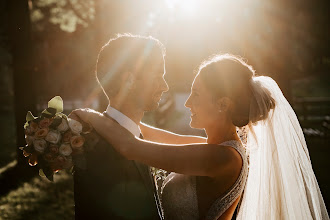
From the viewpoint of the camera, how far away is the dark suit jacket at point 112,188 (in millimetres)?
3752

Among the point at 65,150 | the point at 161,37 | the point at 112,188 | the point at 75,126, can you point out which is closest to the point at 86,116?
the point at 75,126

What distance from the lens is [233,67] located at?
4.07 meters

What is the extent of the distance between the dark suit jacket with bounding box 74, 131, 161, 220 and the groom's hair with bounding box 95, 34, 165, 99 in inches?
23.8

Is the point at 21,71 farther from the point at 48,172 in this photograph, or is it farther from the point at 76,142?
the point at 76,142

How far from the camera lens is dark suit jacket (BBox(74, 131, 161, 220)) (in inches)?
148

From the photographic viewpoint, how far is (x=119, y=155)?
12.5 feet

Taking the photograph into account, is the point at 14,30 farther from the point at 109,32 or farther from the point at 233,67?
the point at 233,67

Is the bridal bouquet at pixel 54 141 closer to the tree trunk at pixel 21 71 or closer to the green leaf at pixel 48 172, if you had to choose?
the green leaf at pixel 48 172

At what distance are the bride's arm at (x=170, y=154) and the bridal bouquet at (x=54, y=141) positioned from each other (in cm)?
23

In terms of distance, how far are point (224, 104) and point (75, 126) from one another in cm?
152

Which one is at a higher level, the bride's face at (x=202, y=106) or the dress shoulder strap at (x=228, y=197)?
the bride's face at (x=202, y=106)

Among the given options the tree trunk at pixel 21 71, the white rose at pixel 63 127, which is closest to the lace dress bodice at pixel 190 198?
the white rose at pixel 63 127

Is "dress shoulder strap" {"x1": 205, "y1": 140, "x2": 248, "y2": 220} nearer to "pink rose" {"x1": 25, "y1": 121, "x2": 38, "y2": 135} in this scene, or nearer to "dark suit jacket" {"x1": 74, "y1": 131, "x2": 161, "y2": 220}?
"dark suit jacket" {"x1": 74, "y1": 131, "x2": 161, "y2": 220}

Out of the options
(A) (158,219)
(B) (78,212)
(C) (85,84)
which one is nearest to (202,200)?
(A) (158,219)
